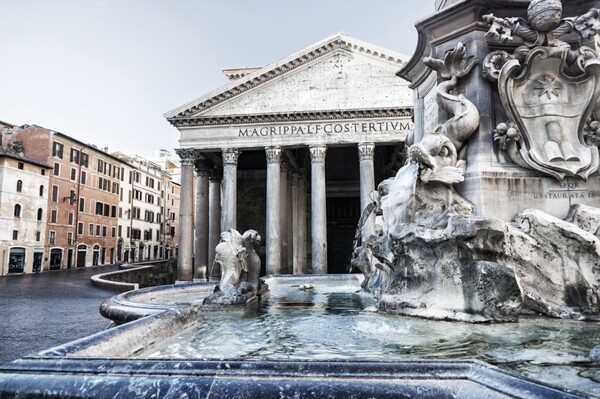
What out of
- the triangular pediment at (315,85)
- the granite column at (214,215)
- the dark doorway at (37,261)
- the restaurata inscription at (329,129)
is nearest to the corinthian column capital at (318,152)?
the restaurata inscription at (329,129)

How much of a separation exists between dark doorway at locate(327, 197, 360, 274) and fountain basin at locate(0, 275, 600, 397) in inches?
916

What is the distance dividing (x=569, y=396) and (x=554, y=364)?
4.01 feet

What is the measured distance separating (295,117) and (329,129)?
183cm

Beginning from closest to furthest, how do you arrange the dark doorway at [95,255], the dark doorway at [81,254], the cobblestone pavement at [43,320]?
the cobblestone pavement at [43,320] < the dark doorway at [81,254] < the dark doorway at [95,255]

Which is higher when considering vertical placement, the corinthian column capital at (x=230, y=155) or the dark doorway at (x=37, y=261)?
the corinthian column capital at (x=230, y=155)

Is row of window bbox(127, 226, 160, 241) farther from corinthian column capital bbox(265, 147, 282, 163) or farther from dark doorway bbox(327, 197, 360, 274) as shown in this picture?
corinthian column capital bbox(265, 147, 282, 163)

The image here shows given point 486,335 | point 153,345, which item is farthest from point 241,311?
point 486,335

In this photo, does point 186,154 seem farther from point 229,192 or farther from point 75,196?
point 75,196

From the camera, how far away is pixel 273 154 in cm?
2030

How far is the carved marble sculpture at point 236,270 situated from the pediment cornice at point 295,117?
15.5 m

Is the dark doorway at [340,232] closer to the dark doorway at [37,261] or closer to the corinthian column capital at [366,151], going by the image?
the corinthian column capital at [366,151]

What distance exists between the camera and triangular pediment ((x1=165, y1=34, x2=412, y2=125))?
2066 cm

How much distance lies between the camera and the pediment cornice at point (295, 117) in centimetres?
1981

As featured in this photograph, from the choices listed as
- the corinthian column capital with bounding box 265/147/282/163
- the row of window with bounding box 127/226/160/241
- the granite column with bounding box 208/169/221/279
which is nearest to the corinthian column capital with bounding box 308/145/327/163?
the corinthian column capital with bounding box 265/147/282/163
